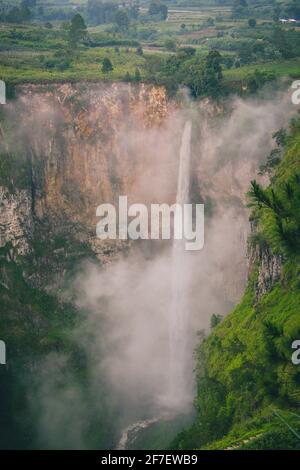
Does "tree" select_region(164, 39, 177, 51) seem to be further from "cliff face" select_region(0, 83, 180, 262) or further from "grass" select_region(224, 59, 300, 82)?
"cliff face" select_region(0, 83, 180, 262)

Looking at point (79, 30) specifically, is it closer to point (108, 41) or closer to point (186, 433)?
point (108, 41)

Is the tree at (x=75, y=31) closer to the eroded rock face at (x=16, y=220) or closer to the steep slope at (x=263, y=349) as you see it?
the eroded rock face at (x=16, y=220)

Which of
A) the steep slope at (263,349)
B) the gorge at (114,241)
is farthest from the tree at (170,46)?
the steep slope at (263,349)

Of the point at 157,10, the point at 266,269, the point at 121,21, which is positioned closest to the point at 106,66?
the point at 266,269

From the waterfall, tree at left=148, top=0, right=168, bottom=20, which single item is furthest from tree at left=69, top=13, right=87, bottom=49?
tree at left=148, top=0, right=168, bottom=20

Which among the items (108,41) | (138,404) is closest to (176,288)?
(138,404)
